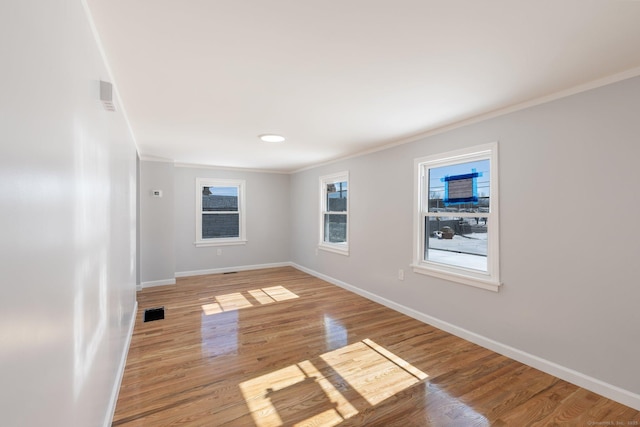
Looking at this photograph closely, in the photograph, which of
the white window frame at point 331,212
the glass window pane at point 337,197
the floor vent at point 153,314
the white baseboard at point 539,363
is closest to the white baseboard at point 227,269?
the white window frame at point 331,212

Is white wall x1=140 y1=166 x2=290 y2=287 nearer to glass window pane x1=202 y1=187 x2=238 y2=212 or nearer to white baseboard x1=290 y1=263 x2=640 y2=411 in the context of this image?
glass window pane x1=202 y1=187 x2=238 y2=212

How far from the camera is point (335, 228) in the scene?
571cm

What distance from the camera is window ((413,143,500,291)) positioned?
9.70ft

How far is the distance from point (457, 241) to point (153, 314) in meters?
3.96

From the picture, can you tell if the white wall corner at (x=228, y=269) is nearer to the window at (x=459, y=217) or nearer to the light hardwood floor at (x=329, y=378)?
the light hardwood floor at (x=329, y=378)

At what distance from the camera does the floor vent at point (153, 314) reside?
3775 mm

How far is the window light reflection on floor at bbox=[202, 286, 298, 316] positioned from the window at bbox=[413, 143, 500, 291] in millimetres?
2196

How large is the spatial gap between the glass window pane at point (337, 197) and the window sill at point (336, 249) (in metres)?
0.68

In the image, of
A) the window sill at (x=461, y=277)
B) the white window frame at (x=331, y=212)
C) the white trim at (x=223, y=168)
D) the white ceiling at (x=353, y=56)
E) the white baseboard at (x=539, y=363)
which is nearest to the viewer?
the white ceiling at (x=353, y=56)

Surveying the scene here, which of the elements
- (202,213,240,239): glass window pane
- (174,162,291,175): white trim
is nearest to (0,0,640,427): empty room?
(174,162,291,175): white trim

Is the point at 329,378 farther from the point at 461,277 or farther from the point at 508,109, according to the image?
the point at 508,109

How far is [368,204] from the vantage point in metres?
4.62

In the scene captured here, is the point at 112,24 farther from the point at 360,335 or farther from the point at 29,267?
the point at 360,335

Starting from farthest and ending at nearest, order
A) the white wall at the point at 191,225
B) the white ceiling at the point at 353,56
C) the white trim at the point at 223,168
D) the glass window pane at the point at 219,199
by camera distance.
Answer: the glass window pane at the point at 219,199 < the white trim at the point at 223,168 < the white wall at the point at 191,225 < the white ceiling at the point at 353,56
